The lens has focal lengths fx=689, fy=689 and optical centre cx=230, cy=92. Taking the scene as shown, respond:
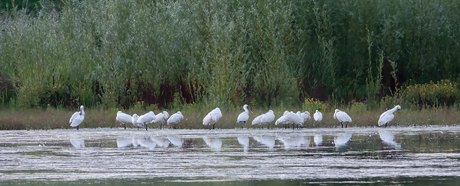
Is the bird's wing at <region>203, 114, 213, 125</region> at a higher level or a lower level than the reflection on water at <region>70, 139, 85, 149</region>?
higher

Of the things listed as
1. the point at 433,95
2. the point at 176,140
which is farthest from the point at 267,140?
the point at 433,95

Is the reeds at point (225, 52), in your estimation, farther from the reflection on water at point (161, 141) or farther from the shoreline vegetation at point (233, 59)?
the reflection on water at point (161, 141)

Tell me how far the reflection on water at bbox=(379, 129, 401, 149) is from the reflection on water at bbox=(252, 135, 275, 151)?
266cm

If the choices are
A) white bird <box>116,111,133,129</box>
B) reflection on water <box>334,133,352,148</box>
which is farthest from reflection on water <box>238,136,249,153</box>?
white bird <box>116,111,133,129</box>

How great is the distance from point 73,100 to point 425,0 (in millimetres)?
15428

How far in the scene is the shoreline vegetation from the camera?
82.6 feet

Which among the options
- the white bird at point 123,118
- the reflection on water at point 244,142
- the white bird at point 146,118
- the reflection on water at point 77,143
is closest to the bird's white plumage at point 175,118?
the white bird at point 146,118

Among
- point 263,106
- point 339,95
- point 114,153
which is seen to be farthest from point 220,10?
point 114,153

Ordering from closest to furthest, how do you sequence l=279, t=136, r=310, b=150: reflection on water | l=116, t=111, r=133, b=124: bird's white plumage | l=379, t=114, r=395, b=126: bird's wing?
l=279, t=136, r=310, b=150: reflection on water
l=379, t=114, r=395, b=126: bird's wing
l=116, t=111, r=133, b=124: bird's white plumage

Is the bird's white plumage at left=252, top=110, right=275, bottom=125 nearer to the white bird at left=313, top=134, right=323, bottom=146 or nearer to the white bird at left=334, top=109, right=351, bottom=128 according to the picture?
the white bird at left=334, top=109, right=351, bottom=128

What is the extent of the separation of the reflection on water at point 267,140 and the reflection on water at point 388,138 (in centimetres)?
266

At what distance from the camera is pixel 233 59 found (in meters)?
25.4

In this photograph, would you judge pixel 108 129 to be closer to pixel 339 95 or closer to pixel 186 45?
pixel 186 45

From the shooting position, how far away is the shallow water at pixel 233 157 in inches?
417
